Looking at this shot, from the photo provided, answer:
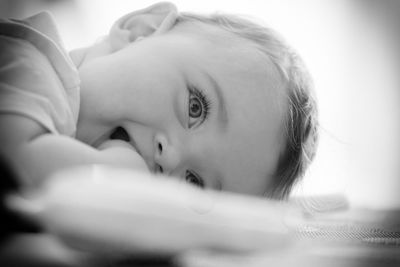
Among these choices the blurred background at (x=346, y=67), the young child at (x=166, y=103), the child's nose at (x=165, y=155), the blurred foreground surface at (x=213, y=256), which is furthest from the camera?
the blurred background at (x=346, y=67)

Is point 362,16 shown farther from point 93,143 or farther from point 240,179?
point 93,143

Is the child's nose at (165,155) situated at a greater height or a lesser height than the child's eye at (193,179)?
greater

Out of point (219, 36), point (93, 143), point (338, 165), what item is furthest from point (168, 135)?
point (338, 165)

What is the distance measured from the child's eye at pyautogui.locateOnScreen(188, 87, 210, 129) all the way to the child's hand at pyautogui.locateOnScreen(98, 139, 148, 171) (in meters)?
0.08

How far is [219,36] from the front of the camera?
2.31 ft

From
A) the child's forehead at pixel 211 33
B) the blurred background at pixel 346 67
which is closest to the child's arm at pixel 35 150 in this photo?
the child's forehead at pixel 211 33

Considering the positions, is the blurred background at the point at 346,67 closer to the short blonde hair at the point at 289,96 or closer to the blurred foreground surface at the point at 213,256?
the short blonde hair at the point at 289,96

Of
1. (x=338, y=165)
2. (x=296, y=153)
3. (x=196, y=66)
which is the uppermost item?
(x=196, y=66)

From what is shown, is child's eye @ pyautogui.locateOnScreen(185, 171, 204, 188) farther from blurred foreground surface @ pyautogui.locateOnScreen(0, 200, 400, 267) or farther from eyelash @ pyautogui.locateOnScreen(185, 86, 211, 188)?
blurred foreground surface @ pyautogui.locateOnScreen(0, 200, 400, 267)

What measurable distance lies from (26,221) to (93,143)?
24 centimetres

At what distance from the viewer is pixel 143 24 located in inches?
31.0

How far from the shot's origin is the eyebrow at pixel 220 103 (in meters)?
0.60

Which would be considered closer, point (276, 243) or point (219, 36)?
point (276, 243)

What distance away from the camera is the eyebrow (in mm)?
598
